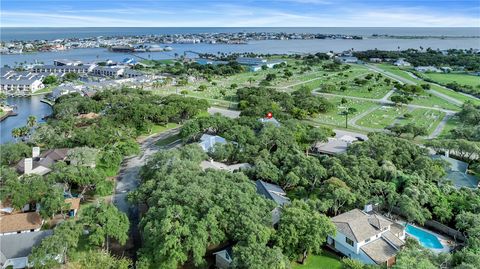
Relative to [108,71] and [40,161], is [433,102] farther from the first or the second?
[108,71]

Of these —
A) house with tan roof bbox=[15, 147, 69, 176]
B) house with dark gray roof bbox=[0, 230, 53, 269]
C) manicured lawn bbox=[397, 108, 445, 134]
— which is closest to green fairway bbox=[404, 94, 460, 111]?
manicured lawn bbox=[397, 108, 445, 134]

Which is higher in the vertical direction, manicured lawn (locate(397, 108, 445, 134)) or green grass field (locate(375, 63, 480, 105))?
green grass field (locate(375, 63, 480, 105))

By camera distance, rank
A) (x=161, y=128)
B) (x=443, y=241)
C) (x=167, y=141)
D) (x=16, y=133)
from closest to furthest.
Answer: (x=443, y=241) → (x=16, y=133) → (x=167, y=141) → (x=161, y=128)

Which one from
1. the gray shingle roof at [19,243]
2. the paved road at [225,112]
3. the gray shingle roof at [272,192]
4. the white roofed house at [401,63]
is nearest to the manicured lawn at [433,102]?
the paved road at [225,112]

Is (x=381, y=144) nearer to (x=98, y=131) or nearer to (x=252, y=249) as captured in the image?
(x=252, y=249)

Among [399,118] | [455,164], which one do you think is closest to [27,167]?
[455,164]

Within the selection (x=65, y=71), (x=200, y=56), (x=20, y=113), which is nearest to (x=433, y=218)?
(x=20, y=113)

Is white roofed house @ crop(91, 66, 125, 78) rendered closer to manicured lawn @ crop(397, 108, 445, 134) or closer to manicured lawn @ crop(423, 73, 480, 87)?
manicured lawn @ crop(397, 108, 445, 134)

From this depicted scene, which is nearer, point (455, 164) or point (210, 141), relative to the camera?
point (455, 164)
